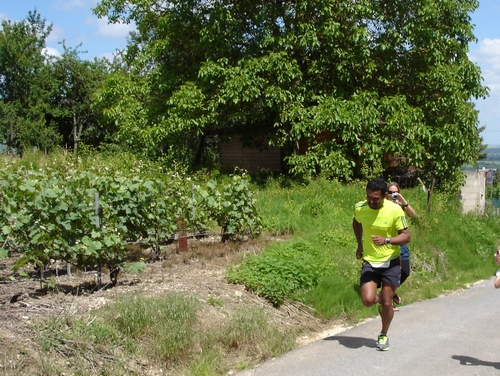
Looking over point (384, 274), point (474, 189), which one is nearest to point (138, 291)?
point (384, 274)

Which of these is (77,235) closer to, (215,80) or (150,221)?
(150,221)

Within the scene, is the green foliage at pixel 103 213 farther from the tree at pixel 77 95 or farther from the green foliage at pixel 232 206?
the tree at pixel 77 95

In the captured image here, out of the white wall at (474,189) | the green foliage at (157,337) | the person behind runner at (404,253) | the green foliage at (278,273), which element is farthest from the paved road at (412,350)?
the white wall at (474,189)

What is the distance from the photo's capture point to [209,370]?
5.95 metres

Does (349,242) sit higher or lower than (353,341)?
higher

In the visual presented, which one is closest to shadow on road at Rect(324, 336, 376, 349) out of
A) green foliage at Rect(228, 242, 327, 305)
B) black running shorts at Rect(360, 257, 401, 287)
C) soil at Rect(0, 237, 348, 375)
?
soil at Rect(0, 237, 348, 375)

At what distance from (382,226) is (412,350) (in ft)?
4.67

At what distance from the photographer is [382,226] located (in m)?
6.50

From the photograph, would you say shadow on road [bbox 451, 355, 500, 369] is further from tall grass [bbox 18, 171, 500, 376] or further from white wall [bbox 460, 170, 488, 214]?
white wall [bbox 460, 170, 488, 214]

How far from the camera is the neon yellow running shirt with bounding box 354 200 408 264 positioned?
21.3 feet

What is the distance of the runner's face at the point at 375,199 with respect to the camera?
641cm

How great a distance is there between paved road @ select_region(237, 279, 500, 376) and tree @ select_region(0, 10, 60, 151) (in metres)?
29.4

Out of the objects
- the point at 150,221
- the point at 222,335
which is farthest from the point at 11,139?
the point at 222,335

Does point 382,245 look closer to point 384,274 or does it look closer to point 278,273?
point 384,274
